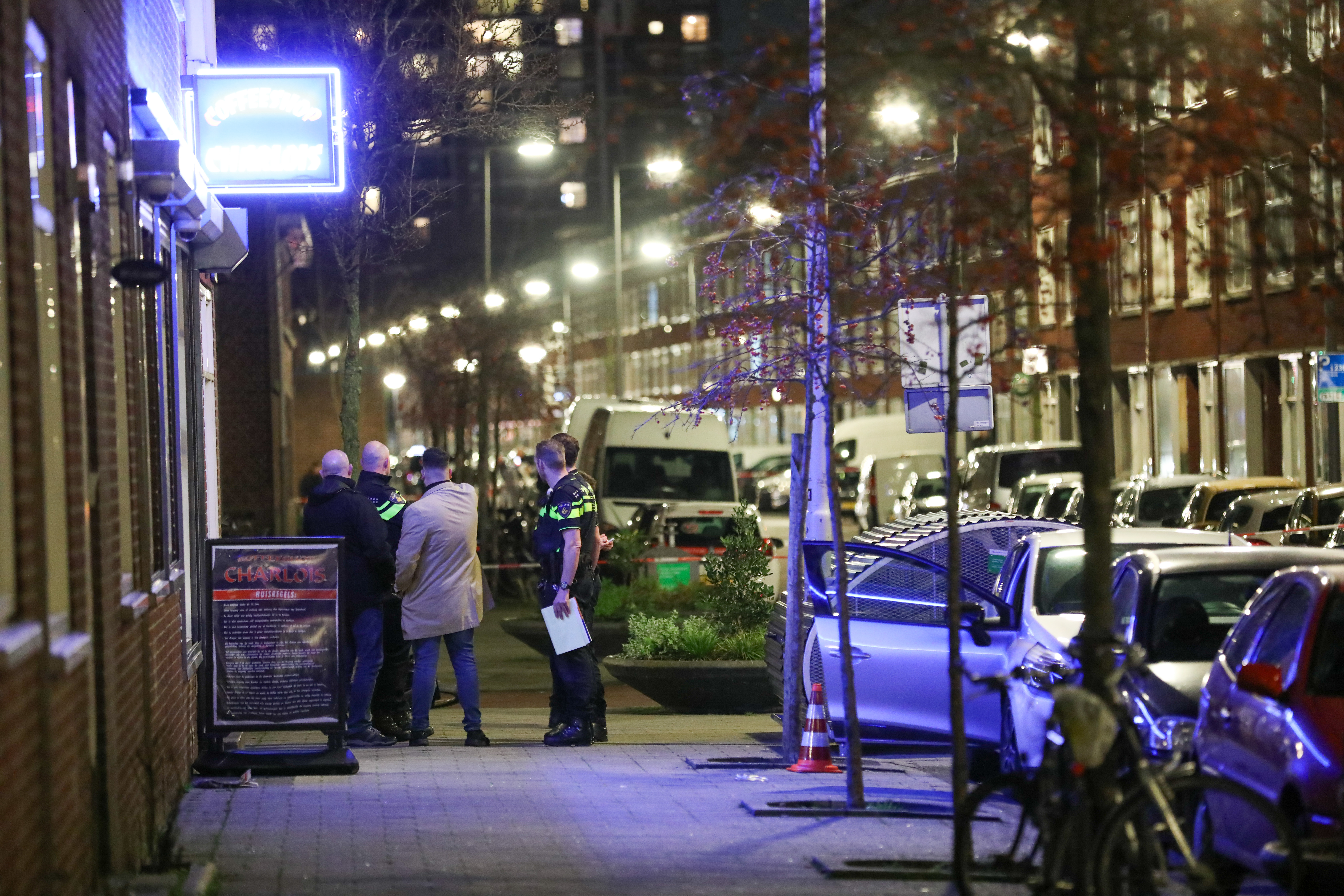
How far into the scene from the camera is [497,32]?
20625 millimetres

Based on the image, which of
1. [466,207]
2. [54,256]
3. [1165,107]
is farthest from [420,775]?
[466,207]

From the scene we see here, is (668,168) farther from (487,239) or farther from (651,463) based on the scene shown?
(487,239)

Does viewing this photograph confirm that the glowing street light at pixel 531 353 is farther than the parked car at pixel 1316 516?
Yes

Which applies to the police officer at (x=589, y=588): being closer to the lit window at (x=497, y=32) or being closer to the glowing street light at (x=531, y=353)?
the lit window at (x=497, y=32)

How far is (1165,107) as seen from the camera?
7402mm

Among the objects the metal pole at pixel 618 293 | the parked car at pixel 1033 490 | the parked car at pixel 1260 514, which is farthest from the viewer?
the metal pole at pixel 618 293

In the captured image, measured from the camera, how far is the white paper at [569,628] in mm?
12852

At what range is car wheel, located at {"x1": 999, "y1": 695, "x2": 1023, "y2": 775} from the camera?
11.2 m

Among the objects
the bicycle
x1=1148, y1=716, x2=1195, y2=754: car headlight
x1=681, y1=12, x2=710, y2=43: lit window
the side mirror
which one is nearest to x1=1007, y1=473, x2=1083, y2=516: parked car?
x1=1148, y1=716, x2=1195, y2=754: car headlight

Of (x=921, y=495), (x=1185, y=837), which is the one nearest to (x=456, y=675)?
(x=1185, y=837)

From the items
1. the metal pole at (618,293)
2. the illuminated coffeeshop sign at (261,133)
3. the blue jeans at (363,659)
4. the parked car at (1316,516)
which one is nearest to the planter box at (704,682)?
the blue jeans at (363,659)

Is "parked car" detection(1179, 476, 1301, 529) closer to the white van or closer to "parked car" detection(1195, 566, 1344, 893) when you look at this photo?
the white van

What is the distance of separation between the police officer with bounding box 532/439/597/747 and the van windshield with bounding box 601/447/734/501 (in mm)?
17716

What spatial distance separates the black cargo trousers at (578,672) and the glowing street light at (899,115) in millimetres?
4169
